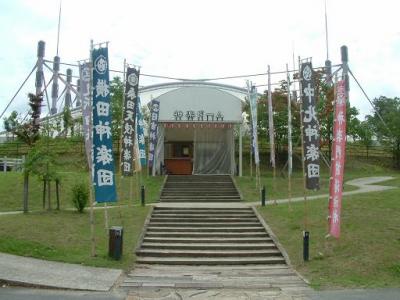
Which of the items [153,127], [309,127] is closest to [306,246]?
[309,127]

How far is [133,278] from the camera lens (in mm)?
9594

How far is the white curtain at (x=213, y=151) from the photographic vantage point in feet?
89.9

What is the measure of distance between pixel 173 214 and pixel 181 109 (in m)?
11.4

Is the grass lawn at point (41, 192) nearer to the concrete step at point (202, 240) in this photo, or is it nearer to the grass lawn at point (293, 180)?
the grass lawn at point (293, 180)

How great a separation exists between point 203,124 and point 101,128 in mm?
16155

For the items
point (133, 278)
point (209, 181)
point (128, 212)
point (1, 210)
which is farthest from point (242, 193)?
point (133, 278)

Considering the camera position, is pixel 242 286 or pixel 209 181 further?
pixel 209 181

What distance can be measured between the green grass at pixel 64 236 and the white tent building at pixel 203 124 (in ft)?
39.3

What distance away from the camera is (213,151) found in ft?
90.9

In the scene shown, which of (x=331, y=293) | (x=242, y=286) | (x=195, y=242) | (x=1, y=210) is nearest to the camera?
(x=331, y=293)

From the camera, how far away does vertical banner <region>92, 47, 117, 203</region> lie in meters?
10.9

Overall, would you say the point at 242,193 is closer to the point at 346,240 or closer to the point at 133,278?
the point at 346,240

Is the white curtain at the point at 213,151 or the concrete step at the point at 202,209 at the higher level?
the white curtain at the point at 213,151

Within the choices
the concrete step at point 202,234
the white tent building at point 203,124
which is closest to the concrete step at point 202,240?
the concrete step at point 202,234
